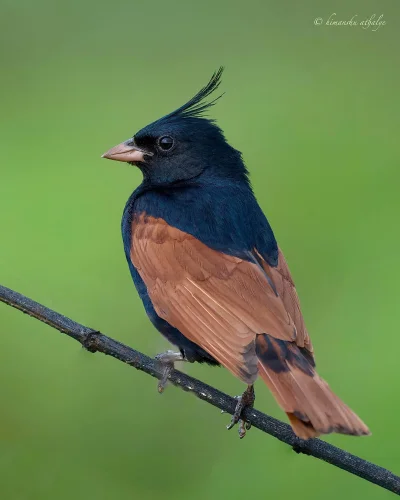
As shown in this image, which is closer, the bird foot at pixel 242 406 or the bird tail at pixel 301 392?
the bird tail at pixel 301 392

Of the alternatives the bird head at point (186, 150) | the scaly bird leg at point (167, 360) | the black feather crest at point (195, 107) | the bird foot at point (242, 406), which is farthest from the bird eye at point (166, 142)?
the bird foot at point (242, 406)

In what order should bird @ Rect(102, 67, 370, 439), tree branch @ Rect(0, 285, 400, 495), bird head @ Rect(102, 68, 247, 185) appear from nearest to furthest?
tree branch @ Rect(0, 285, 400, 495), bird @ Rect(102, 67, 370, 439), bird head @ Rect(102, 68, 247, 185)

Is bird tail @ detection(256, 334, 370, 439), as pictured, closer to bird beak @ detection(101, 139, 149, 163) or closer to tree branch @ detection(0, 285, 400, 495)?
tree branch @ detection(0, 285, 400, 495)

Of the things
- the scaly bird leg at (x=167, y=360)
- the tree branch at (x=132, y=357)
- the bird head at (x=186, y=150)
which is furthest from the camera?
the bird head at (x=186, y=150)

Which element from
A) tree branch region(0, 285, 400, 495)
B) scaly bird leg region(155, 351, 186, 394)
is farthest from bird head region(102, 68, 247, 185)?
tree branch region(0, 285, 400, 495)

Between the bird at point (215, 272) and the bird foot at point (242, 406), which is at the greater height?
the bird at point (215, 272)

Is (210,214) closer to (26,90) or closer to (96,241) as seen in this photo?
(96,241)

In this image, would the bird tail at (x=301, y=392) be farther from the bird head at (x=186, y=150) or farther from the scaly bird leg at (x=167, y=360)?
the bird head at (x=186, y=150)

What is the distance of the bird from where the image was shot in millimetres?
3869

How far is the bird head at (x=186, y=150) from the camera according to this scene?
4957 mm

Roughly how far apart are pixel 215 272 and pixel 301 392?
72cm

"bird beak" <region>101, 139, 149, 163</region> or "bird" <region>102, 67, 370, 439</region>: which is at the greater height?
"bird beak" <region>101, 139, 149, 163</region>

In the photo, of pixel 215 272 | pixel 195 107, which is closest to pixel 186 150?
pixel 195 107

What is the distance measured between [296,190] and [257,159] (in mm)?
406
